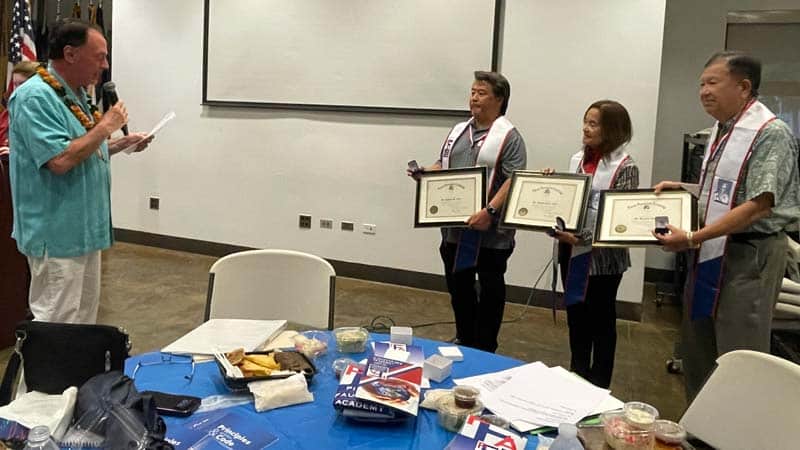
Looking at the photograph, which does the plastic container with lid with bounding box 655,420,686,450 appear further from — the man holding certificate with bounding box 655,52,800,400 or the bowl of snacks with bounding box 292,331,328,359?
the man holding certificate with bounding box 655,52,800,400

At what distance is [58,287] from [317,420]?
1483mm

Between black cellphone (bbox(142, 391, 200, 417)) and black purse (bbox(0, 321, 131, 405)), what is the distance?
0.43 feet

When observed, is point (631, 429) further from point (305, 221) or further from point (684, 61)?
point (684, 61)

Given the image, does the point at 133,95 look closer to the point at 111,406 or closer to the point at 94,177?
the point at 94,177

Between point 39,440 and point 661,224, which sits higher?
point 661,224

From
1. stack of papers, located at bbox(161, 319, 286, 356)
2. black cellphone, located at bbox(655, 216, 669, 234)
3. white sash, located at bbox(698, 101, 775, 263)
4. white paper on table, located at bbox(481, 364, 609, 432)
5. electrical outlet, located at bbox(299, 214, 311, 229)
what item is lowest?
electrical outlet, located at bbox(299, 214, 311, 229)

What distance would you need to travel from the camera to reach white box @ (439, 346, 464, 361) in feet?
5.84

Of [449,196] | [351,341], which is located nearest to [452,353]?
[351,341]

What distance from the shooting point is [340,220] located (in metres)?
5.37

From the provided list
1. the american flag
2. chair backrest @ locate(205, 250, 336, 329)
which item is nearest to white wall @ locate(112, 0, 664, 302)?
the american flag

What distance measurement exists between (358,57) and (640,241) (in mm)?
3244

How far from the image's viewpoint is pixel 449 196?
3.14 m

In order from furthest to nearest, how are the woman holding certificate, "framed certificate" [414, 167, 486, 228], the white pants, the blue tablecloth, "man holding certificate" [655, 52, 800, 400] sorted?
"framed certificate" [414, 167, 486, 228] → the woman holding certificate → the white pants → "man holding certificate" [655, 52, 800, 400] → the blue tablecloth

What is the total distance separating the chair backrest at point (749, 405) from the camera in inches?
56.0
